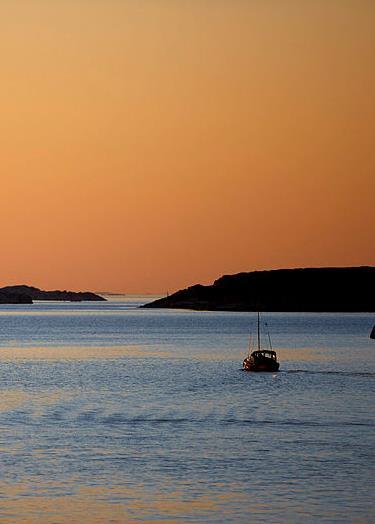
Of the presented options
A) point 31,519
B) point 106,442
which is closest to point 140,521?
point 31,519

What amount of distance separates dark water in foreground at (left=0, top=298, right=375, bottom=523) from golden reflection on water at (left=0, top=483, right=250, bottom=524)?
7cm

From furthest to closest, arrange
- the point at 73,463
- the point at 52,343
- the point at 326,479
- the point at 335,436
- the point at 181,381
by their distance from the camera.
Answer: the point at 52,343, the point at 181,381, the point at 335,436, the point at 73,463, the point at 326,479

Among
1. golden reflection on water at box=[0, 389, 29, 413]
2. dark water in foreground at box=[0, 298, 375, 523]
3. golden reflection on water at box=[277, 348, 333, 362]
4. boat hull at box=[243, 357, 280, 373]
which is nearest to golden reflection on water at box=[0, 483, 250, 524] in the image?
dark water in foreground at box=[0, 298, 375, 523]

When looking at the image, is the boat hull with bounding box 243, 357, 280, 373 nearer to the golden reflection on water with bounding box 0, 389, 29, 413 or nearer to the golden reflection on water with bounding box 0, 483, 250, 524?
the golden reflection on water with bounding box 0, 389, 29, 413

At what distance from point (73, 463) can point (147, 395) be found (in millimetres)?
38483

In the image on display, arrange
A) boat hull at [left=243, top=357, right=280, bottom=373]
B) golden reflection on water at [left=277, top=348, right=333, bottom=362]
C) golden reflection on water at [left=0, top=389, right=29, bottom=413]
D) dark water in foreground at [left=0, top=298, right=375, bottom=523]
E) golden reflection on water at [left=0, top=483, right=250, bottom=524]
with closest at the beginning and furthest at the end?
golden reflection on water at [left=0, top=483, right=250, bottom=524], dark water in foreground at [left=0, top=298, right=375, bottom=523], golden reflection on water at [left=0, top=389, right=29, bottom=413], boat hull at [left=243, top=357, right=280, bottom=373], golden reflection on water at [left=277, top=348, right=333, bottom=362]

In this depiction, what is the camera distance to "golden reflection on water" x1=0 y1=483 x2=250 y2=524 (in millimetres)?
39250

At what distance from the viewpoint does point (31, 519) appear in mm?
38812

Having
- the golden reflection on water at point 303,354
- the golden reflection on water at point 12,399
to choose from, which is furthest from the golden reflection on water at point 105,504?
the golden reflection on water at point 303,354

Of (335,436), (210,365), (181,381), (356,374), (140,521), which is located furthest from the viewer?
(210,365)

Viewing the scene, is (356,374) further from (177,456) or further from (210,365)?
(177,456)

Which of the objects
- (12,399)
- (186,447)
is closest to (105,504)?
(186,447)

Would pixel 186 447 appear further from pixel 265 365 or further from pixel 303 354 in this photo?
pixel 303 354

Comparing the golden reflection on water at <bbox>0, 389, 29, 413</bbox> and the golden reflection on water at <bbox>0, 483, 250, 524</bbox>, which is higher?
the golden reflection on water at <bbox>0, 389, 29, 413</bbox>
